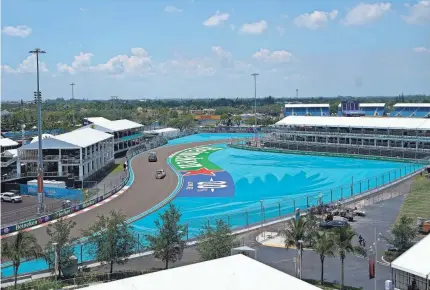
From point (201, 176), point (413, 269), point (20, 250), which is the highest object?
point (413, 269)

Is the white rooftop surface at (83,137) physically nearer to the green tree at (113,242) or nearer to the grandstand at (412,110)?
the green tree at (113,242)

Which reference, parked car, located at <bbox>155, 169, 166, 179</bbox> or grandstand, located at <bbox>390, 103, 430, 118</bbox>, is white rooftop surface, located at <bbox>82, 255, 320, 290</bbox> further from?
grandstand, located at <bbox>390, 103, 430, 118</bbox>

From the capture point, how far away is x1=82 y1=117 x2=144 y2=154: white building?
255ft

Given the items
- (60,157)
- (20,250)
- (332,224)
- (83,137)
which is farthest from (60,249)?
(83,137)

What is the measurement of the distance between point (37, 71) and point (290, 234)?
27993 millimetres

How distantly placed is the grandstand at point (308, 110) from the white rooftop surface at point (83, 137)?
200 ft

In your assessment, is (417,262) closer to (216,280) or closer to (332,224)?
(216,280)

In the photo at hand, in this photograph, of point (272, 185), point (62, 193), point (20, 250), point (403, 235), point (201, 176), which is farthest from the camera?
point (201, 176)

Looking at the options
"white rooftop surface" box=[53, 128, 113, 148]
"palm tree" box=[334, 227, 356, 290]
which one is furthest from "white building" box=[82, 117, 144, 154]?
"palm tree" box=[334, 227, 356, 290]

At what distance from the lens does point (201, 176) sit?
60.0 meters

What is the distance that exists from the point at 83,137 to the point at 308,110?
6836 cm

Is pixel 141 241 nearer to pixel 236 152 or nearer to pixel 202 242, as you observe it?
pixel 202 242

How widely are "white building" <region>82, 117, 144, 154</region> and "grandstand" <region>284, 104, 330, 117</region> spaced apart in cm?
4163

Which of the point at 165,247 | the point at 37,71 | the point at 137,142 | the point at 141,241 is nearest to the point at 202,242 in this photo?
the point at 165,247
